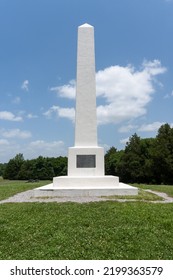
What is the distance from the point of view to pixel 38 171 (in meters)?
70.9

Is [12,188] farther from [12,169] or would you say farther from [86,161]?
[12,169]

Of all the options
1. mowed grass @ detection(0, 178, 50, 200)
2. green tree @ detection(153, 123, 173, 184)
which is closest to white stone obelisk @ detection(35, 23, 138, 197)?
mowed grass @ detection(0, 178, 50, 200)

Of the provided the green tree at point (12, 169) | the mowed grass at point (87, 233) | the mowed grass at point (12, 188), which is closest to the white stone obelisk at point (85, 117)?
the mowed grass at point (12, 188)

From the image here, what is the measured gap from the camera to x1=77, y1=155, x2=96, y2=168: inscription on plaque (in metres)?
18.0

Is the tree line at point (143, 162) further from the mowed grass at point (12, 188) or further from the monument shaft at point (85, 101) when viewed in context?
the monument shaft at point (85, 101)

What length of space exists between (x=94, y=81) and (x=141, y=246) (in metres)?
12.9

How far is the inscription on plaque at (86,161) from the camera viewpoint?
17969 mm

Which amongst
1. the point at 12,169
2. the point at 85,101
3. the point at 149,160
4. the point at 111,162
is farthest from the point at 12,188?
the point at 12,169

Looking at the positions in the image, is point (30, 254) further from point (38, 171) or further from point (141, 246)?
point (38, 171)

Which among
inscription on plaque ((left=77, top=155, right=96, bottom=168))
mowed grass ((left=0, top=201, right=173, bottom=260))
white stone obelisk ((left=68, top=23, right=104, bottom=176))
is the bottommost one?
mowed grass ((left=0, top=201, right=173, bottom=260))

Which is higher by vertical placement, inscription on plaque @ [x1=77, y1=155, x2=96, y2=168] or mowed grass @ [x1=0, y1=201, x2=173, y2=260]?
inscription on plaque @ [x1=77, y1=155, x2=96, y2=168]

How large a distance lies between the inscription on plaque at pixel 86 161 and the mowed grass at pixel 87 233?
7062mm

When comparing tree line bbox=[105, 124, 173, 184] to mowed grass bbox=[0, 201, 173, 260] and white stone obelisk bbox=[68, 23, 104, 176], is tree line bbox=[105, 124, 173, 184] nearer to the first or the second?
white stone obelisk bbox=[68, 23, 104, 176]
